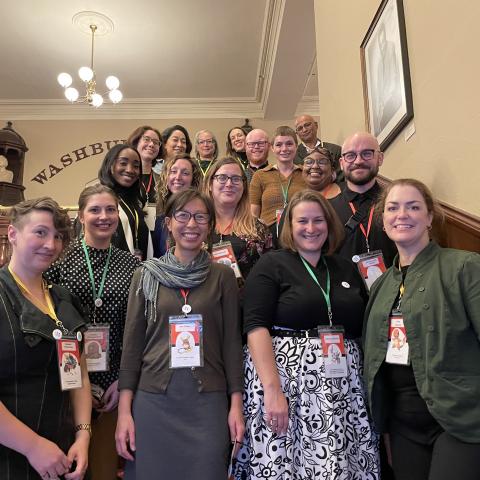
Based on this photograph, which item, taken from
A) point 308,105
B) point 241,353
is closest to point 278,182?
point 241,353

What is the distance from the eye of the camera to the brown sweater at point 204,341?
5.91 feet

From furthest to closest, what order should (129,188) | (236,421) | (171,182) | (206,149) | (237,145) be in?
(237,145)
(206,149)
(129,188)
(171,182)
(236,421)

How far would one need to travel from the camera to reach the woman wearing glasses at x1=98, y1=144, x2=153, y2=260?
9.38ft

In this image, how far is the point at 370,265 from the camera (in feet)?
7.19

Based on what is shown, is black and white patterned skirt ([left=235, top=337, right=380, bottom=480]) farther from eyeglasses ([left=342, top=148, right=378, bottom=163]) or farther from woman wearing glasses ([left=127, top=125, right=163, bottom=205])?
woman wearing glasses ([left=127, top=125, right=163, bottom=205])

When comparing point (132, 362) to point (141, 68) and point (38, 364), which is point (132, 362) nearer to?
point (38, 364)

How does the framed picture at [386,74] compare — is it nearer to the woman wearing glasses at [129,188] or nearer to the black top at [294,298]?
the black top at [294,298]

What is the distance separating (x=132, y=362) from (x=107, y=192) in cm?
89

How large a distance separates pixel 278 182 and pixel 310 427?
6.97 feet

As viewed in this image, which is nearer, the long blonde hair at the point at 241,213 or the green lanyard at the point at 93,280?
the green lanyard at the point at 93,280

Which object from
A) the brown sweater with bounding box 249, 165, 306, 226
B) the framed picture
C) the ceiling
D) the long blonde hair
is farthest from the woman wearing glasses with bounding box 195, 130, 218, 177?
the ceiling

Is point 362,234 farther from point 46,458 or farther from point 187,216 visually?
point 46,458

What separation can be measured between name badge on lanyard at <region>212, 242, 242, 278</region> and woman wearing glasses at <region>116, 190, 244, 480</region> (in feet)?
0.65

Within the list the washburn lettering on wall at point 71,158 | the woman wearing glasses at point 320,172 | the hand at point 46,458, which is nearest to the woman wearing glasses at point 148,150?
the woman wearing glasses at point 320,172
